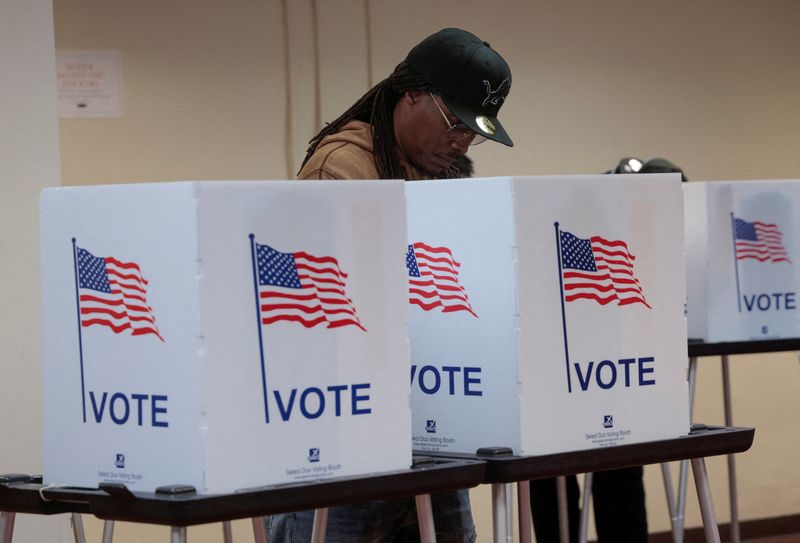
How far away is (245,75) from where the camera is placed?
4.11 meters

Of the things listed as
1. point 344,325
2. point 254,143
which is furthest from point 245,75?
point 344,325

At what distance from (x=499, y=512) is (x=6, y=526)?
2.08 feet

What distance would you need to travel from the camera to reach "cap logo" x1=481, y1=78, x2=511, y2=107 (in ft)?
6.72

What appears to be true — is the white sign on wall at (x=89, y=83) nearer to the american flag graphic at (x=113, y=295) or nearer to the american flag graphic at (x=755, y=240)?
the american flag graphic at (x=755, y=240)

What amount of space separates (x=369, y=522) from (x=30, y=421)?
3.43 feet

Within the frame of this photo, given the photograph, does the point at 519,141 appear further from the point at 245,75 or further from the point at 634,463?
the point at 634,463

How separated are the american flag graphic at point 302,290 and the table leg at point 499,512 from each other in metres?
0.31

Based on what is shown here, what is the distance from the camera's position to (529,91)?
4.53m

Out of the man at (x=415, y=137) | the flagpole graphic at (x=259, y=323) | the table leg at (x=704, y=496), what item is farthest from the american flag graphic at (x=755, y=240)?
the flagpole graphic at (x=259, y=323)

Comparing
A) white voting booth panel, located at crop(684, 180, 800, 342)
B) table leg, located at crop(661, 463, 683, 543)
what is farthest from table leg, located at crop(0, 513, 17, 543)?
table leg, located at crop(661, 463, 683, 543)

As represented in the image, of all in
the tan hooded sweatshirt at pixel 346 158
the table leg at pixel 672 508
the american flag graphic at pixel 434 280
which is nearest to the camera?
the american flag graphic at pixel 434 280

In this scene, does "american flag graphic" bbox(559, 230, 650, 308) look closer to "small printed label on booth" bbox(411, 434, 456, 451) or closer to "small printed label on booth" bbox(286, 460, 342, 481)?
"small printed label on booth" bbox(411, 434, 456, 451)

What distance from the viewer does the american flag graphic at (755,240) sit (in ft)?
10.6

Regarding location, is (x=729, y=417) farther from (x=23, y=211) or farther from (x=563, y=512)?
(x=23, y=211)
